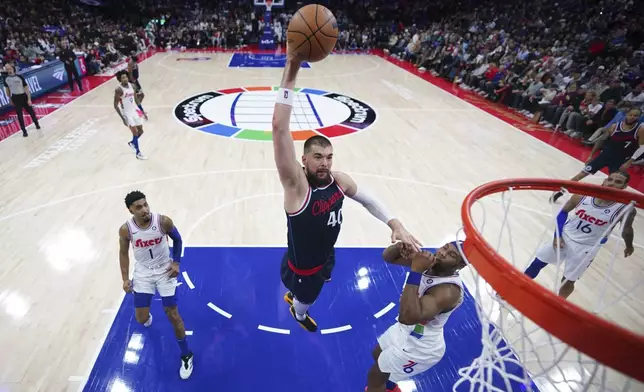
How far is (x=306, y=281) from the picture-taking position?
2955 mm

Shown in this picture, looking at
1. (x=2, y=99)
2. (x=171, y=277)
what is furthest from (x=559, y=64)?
(x=2, y=99)

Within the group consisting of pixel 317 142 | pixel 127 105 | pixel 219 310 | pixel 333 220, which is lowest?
pixel 219 310

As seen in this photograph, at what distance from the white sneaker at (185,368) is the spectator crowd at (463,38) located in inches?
327

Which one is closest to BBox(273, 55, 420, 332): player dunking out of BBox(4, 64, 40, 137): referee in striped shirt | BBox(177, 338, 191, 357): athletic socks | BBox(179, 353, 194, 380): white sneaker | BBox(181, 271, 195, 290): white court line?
BBox(177, 338, 191, 357): athletic socks

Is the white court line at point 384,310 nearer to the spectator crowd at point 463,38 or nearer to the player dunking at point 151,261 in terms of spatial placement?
the player dunking at point 151,261

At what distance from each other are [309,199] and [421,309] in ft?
3.30

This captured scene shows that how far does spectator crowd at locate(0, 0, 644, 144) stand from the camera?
36.1 feet

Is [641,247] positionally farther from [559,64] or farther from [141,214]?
[559,64]

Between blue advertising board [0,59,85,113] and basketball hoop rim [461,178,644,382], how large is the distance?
1195cm

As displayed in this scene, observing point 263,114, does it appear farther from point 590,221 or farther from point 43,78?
point 590,221

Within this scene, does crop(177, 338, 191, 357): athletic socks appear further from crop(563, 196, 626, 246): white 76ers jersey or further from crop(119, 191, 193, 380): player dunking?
crop(563, 196, 626, 246): white 76ers jersey

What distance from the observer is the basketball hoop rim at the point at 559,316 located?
141cm

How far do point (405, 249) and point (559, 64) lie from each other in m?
13.9

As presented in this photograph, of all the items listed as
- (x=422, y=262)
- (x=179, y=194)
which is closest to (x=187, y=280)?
(x=179, y=194)
